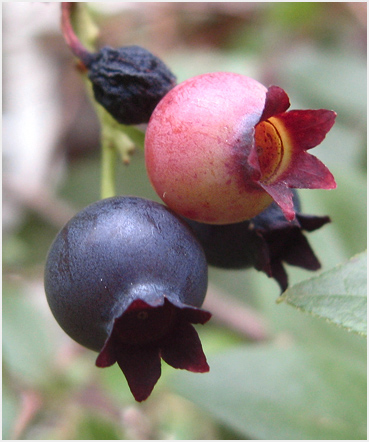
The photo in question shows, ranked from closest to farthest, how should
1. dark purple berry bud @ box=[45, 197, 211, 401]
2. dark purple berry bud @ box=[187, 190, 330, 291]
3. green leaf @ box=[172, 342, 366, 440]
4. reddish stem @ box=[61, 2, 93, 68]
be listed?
1. dark purple berry bud @ box=[45, 197, 211, 401]
2. dark purple berry bud @ box=[187, 190, 330, 291]
3. reddish stem @ box=[61, 2, 93, 68]
4. green leaf @ box=[172, 342, 366, 440]

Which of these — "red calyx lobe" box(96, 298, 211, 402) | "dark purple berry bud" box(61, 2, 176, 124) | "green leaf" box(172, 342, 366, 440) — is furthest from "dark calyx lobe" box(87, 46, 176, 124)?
"green leaf" box(172, 342, 366, 440)

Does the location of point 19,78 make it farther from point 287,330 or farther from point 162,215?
point 162,215

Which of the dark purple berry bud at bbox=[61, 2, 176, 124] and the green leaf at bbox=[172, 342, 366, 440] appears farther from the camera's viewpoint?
the green leaf at bbox=[172, 342, 366, 440]

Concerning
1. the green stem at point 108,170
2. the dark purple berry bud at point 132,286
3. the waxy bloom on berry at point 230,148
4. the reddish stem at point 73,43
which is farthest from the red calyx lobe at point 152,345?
the reddish stem at point 73,43

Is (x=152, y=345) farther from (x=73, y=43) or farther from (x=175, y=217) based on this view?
(x=73, y=43)

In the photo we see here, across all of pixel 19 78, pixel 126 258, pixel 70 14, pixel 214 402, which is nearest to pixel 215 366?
pixel 214 402

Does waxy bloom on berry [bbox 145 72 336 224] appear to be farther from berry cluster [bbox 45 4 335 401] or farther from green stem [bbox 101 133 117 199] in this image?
green stem [bbox 101 133 117 199]
